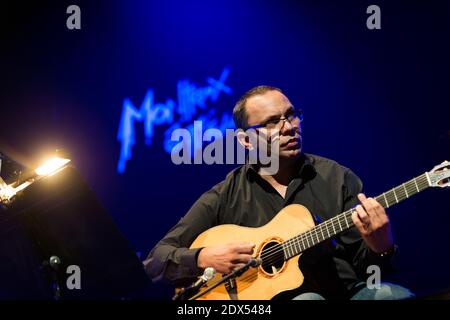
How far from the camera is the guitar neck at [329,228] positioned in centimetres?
→ 281

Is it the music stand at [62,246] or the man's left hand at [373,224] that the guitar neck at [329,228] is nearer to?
the man's left hand at [373,224]

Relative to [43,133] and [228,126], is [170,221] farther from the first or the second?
[43,133]

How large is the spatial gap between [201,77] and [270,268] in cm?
202

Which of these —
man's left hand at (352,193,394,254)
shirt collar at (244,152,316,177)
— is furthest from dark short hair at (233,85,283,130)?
man's left hand at (352,193,394,254)

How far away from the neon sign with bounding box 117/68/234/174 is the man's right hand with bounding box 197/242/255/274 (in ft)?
5.02

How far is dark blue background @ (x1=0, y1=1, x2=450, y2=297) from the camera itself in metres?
4.39

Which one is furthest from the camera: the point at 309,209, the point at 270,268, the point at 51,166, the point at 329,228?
the point at 309,209

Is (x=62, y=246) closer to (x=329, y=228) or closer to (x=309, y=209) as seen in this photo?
(x=329, y=228)

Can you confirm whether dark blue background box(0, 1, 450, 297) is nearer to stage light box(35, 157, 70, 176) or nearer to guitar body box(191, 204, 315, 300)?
guitar body box(191, 204, 315, 300)

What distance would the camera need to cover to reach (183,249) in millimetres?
3379

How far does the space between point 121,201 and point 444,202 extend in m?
2.53

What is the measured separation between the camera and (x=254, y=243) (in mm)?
3184

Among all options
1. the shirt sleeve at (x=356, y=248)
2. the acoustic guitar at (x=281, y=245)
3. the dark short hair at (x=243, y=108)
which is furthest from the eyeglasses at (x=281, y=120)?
the acoustic guitar at (x=281, y=245)

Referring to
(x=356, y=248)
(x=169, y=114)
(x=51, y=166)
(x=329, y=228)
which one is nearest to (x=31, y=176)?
(x=51, y=166)
